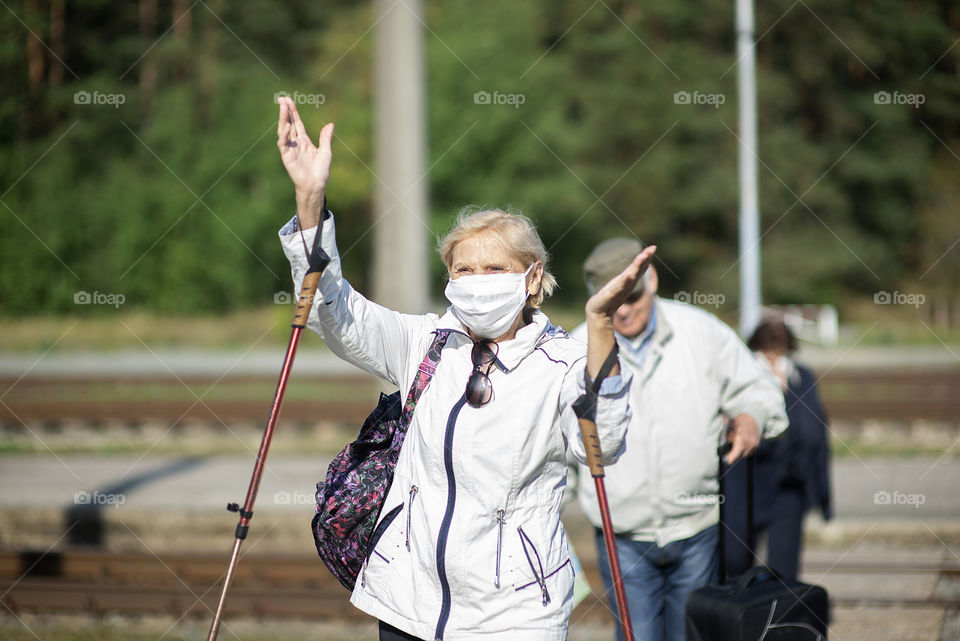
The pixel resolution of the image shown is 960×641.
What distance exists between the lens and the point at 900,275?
1156 inches

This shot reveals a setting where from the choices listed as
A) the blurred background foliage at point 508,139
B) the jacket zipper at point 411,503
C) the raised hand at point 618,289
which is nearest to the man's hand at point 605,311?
the raised hand at point 618,289

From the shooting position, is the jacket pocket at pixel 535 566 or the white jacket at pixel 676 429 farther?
the white jacket at pixel 676 429

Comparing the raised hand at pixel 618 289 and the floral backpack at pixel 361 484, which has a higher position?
the raised hand at pixel 618 289

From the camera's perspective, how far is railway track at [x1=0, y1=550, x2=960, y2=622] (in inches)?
215

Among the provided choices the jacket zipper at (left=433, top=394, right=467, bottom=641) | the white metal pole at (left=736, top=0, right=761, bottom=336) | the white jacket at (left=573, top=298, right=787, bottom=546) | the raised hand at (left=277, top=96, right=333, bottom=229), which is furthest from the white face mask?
the white metal pole at (left=736, top=0, right=761, bottom=336)

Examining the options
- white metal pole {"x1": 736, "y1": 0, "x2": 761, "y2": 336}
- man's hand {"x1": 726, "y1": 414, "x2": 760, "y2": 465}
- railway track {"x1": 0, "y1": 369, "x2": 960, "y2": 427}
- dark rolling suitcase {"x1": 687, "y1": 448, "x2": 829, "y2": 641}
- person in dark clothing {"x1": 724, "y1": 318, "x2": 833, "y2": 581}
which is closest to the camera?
dark rolling suitcase {"x1": 687, "y1": 448, "x2": 829, "y2": 641}

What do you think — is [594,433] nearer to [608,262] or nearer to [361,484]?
[361,484]

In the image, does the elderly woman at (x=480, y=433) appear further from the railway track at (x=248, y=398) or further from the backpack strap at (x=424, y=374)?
the railway track at (x=248, y=398)

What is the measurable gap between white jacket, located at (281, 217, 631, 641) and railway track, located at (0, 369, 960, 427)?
30.5 feet

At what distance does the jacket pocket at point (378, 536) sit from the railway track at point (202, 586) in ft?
10.9

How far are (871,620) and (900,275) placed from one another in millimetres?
26954

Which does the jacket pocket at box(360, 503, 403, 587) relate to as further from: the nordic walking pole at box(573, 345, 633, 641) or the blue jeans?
the blue jeans

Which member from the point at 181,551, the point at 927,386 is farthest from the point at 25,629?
the point at 927,386

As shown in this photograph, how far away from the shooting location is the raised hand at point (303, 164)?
7.15 feet
